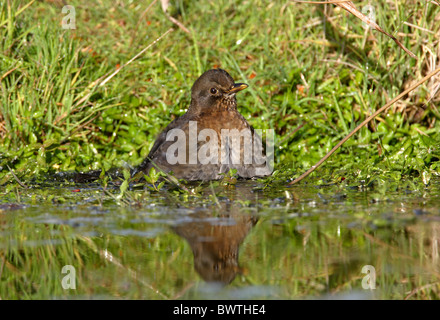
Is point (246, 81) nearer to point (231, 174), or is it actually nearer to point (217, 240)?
point (231, 174)

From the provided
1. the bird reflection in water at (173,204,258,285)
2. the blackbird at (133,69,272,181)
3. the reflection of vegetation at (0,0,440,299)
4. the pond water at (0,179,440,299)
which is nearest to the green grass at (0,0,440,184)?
the reflection of vegetation at (0,0,440,299)

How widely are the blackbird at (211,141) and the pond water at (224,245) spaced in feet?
2.77

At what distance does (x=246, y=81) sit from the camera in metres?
7.70

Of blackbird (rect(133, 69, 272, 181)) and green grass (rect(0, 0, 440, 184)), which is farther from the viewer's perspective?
green grass (rect(0, 0, 440, 184))

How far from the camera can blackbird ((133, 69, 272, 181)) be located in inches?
243

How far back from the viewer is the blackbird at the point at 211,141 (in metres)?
6.18

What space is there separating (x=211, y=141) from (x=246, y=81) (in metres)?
1.66

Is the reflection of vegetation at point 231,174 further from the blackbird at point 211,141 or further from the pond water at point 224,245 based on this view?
the blackbird at point 211,141

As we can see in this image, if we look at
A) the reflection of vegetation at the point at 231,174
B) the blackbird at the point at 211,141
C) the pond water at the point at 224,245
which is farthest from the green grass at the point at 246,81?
the pond water at the point at 224,245

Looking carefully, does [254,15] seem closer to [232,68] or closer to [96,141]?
[232,68]

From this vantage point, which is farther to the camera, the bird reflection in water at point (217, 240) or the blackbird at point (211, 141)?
the blackbird at point (211, 141)

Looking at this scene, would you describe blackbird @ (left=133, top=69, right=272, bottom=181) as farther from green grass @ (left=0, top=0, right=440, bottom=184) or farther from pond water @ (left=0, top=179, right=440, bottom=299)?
pond water @ (left=0, top=179, right=440, bottom=299)

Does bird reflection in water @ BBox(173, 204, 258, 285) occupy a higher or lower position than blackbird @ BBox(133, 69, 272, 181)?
lower

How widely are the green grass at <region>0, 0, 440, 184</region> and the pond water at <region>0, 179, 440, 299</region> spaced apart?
1.41 meters
